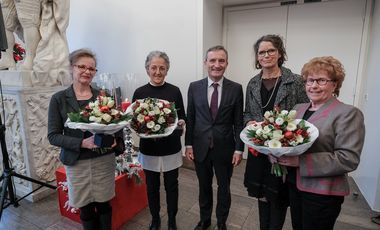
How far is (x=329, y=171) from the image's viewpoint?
1066mm

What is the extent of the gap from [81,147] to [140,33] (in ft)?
7.98

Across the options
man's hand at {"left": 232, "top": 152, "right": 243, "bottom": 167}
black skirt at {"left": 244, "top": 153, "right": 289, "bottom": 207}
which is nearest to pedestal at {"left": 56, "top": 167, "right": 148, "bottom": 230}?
man's hand at {"left": 232, "top": 152, "right": 243, "bottom": 167}

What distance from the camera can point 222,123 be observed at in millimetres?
1697

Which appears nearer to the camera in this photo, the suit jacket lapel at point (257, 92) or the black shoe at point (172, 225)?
the suit jacket lapel at point (257, 92)

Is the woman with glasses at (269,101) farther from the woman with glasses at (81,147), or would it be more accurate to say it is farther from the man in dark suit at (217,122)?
the woman with glasses at (81,147)

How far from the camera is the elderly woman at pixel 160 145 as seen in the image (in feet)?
5.49

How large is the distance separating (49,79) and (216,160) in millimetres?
2154

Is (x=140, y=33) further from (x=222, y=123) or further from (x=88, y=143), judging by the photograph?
(x=88, y=143)

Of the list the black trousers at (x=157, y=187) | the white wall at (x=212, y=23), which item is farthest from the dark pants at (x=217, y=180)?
the white wall at (x=212, y=23)

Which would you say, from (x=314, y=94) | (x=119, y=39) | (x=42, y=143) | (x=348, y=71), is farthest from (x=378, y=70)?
(x=42, y=143)

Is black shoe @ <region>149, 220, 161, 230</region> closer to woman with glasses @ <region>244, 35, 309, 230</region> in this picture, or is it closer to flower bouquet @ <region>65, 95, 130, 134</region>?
woman with glasses @ <region>244, 35, 309, 230</region>

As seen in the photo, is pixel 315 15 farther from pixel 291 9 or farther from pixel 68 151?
pixel 68 151

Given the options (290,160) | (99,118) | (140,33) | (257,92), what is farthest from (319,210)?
(140,33)

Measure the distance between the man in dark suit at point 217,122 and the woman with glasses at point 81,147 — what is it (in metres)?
0.61
